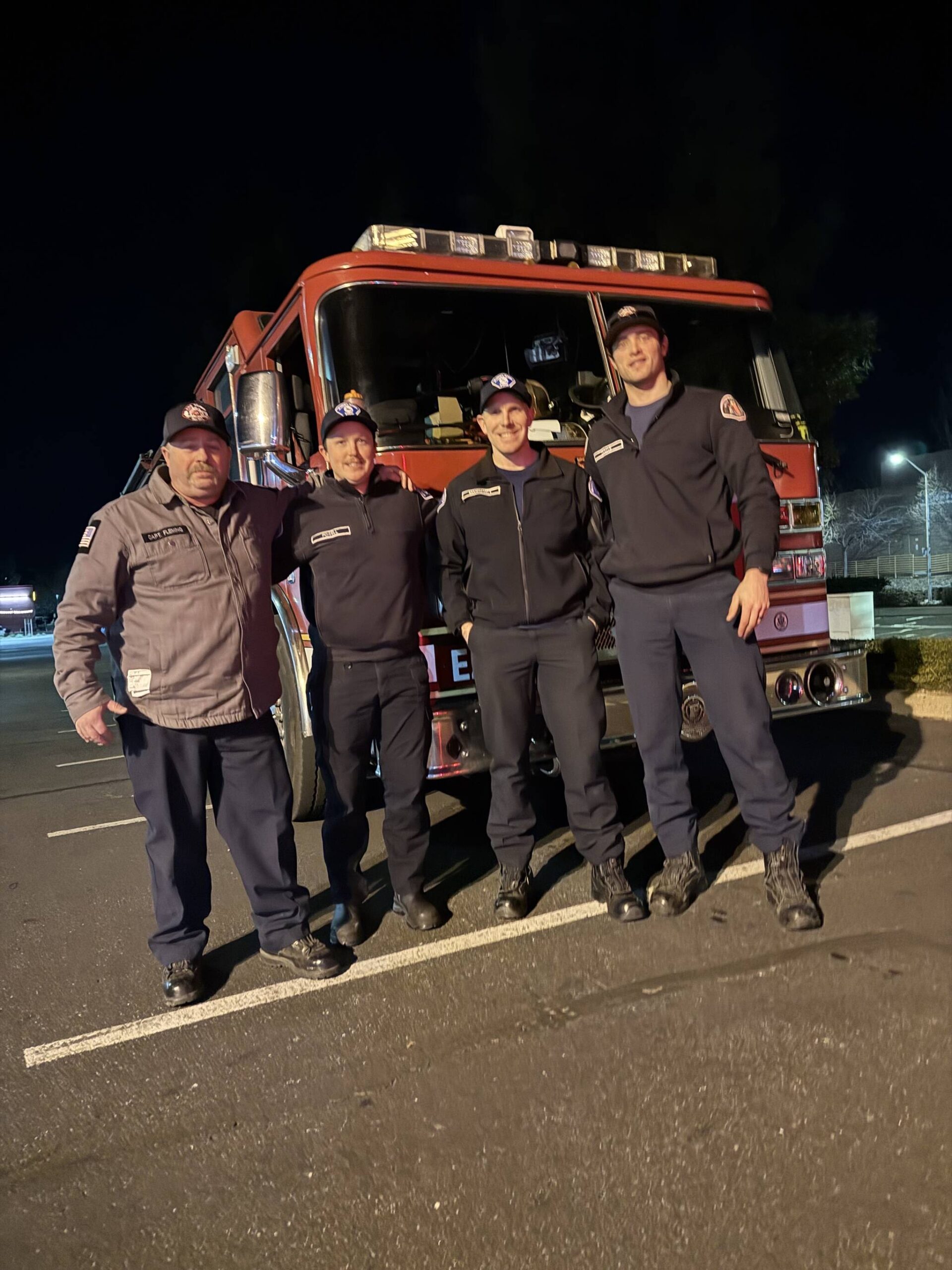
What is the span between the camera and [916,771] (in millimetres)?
5504

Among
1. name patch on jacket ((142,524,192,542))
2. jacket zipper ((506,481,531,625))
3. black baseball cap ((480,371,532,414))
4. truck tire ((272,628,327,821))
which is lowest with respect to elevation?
truck tire ((272,628,327,821))

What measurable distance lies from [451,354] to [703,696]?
2070 mm

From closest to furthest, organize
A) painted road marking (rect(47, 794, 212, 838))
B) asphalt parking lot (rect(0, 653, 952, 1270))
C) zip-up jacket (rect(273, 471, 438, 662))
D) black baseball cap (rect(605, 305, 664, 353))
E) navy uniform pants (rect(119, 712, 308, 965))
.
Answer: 1. asphalt parking lot (rect(0, 653, 952, 1270))
2. navy uniform pants (rect(119, 712, 308, 965))
3. black baseball cap (rect(605, 305, 664, 353))
4. zip-up jacket (rect(273, 471, 438, 662))
5. painted road marking (rect(47, 794, 212, 838))

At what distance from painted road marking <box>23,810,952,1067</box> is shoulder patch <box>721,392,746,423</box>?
1811 mm

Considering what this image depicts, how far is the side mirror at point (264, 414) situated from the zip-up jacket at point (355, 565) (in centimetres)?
94

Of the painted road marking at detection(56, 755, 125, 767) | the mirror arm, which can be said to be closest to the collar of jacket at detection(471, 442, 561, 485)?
the mirror arm

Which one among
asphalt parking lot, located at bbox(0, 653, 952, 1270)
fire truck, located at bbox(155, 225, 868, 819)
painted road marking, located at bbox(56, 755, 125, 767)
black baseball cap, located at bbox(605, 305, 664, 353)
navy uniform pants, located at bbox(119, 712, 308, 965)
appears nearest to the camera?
asphalt parking lot, located at bbox(0, 653, 952, 1270)

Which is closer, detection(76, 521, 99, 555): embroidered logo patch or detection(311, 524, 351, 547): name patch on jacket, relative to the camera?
detection(76, 521, 99, 555): embroidered logo patch

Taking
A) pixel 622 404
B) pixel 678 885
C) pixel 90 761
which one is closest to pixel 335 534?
pixel 622 404

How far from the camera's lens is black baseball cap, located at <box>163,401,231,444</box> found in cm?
323

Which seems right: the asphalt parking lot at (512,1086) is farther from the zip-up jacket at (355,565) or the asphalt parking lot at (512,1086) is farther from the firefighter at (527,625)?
the zip-up jacket at (355,565)

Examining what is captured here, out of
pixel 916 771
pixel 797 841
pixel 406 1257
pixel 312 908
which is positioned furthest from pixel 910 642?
pixel 406 1257

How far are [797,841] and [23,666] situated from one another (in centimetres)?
2561

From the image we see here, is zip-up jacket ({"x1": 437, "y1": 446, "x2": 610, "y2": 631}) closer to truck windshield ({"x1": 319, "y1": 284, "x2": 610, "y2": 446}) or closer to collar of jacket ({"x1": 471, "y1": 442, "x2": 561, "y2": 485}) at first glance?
collar of jacket ({"x1": 471, "y1": 442, "x2": 561, "y2": 485})
